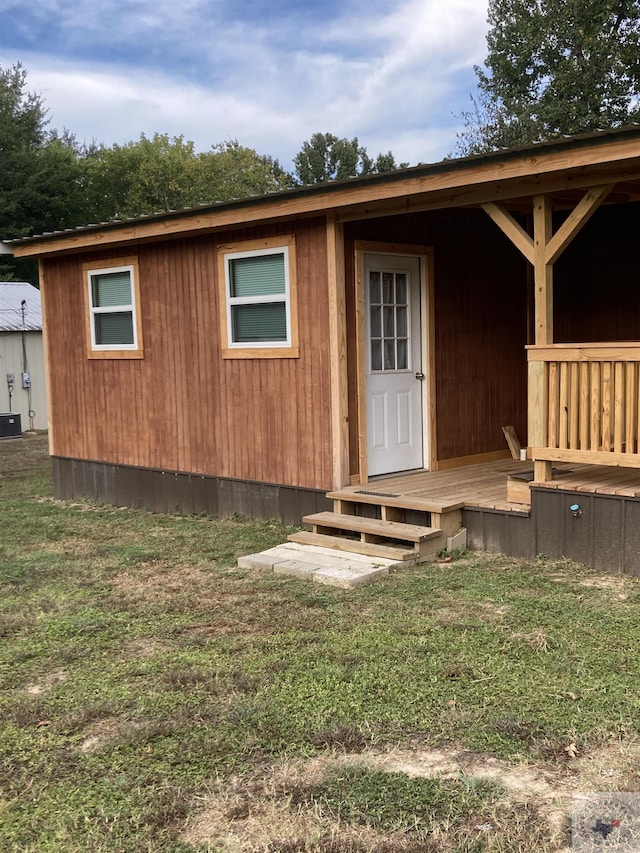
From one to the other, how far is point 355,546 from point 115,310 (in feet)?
13.9

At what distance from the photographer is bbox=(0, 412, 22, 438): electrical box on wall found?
17109 mm

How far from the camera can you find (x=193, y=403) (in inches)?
332

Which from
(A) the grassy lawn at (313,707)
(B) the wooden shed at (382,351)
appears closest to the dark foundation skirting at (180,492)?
(B) the wooden shed at (382,351)

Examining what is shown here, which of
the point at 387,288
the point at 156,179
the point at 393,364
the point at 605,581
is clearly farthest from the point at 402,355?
the point at 156,179

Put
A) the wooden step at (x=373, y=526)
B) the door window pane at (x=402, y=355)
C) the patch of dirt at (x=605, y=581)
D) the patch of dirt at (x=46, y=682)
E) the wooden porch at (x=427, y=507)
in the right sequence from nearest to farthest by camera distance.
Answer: the patch of dirt at (x=46, y=682), the patch of dirt at (x=605, y=581), the wooden porch at (x=427, y=507), the wooden step at (x=373, y=526), the door window pane at (x=402, y=355)

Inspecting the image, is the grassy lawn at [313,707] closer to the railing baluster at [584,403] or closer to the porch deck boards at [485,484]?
the porch deck boards at [485,484]

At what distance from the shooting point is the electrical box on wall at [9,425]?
17.1 metres

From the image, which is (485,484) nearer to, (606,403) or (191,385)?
(606,403)

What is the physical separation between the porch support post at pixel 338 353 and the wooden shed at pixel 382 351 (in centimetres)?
2

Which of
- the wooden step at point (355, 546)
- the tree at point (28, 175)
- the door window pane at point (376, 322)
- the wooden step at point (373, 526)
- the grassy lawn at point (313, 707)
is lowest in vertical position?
the grassy lawn at point (313, 707)

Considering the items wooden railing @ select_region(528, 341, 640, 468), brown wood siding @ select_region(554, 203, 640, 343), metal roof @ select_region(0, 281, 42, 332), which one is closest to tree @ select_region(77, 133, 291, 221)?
metal roof @ select_region(0, 281, 42, 332)

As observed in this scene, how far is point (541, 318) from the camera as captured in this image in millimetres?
5836

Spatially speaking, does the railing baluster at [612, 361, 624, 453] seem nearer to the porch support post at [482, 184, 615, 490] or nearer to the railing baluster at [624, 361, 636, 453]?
the railing baluster at [624, 361, 636, 453]

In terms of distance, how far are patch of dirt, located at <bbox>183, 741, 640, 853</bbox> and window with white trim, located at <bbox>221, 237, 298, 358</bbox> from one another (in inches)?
184
